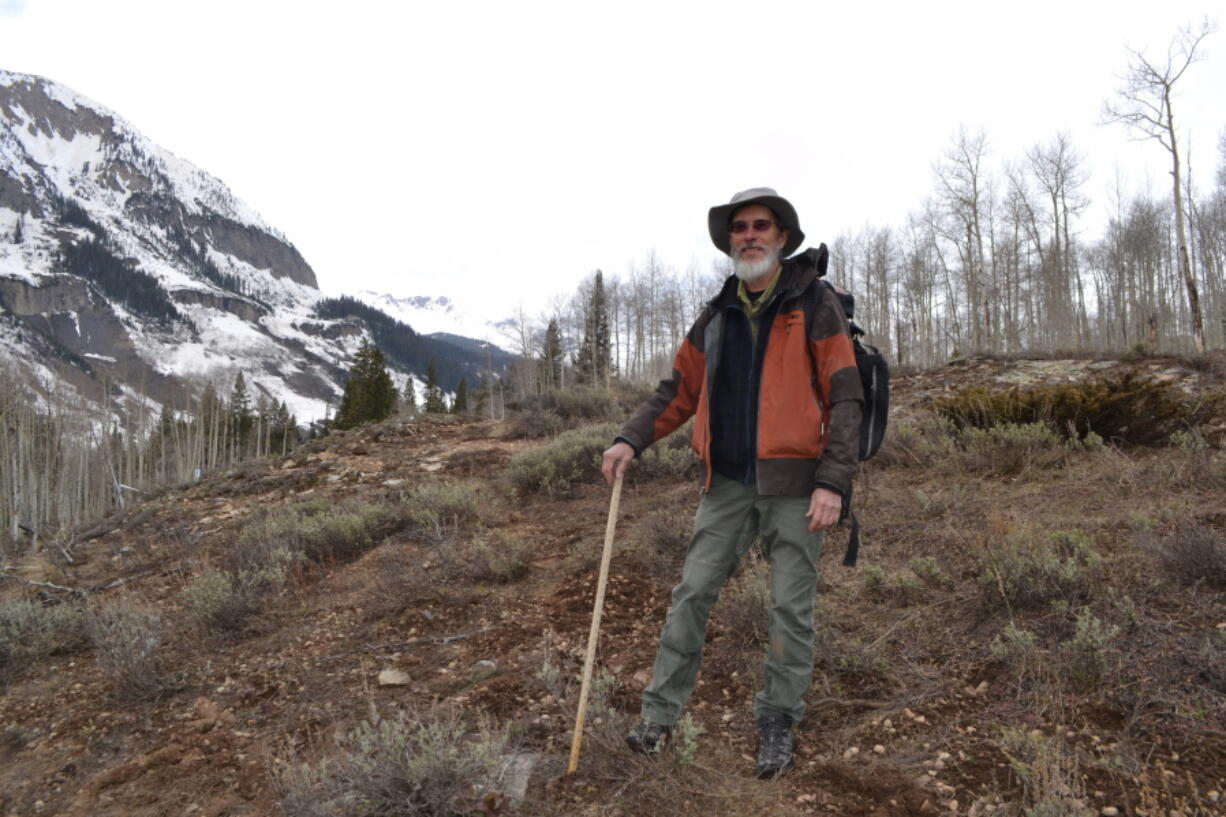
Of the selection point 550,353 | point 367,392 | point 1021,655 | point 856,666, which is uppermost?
point 550,353

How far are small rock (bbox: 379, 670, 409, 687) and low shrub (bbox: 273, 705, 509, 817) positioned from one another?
110cm

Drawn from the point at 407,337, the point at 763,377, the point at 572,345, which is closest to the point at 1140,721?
the point at 763,377

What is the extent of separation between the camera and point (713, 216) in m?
2.68

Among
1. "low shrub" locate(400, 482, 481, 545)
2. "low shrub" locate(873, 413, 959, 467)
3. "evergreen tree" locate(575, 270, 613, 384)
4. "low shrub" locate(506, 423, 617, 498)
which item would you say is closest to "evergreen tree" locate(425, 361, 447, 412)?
"evergreen tree" locate(575, 270, 613, 384)

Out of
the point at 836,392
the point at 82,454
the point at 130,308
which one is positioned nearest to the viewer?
the point at 836,392

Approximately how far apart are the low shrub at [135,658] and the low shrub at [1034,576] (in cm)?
452

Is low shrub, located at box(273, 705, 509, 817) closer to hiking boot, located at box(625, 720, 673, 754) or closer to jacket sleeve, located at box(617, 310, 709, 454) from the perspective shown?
hiking boot, located at box(625, 720, 673, 754)

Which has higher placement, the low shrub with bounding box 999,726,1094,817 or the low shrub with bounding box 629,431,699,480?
the low shrub with bounding box 629,431,699,480

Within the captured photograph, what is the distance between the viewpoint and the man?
7.59 ft

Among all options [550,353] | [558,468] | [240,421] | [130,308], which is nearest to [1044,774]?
[558,468]

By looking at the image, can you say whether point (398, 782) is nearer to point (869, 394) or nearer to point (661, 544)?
point (869, 394)

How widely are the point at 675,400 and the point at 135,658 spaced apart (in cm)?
347

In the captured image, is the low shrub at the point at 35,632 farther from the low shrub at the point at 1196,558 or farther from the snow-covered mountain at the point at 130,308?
the snow-covered mountain at the point at 130,308

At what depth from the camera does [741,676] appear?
3057mm
